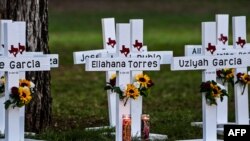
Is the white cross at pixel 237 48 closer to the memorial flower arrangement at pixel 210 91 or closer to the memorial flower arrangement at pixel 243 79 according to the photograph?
the memorial flower arrangement at pixel 243 79

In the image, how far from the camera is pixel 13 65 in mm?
11031

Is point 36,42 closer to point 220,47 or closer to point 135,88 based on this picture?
point 135,88

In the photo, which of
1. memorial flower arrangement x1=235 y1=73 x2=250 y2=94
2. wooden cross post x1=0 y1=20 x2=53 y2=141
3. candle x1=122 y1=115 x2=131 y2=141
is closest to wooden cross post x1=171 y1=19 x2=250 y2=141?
memorial flower arrangement x1=235 y1=73 x2=250 y2=94

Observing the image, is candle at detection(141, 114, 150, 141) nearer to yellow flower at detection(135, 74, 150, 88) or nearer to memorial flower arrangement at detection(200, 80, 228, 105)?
yellow flower at detection(135, 74, 150, 88)

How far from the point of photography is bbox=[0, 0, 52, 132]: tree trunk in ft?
42.2

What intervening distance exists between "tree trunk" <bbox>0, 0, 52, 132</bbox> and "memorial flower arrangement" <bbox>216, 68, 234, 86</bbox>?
2.11 m

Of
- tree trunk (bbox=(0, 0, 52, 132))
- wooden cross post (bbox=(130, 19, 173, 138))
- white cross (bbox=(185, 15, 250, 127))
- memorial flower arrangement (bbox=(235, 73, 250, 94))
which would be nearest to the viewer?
wooden cross post (bbox=(130, 19, 173, 138))

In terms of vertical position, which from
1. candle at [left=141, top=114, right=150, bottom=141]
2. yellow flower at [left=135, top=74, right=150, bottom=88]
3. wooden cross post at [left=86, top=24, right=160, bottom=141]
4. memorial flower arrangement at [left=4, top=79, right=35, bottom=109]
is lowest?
candle at [left=141, top=114, right=150, bottom=141]

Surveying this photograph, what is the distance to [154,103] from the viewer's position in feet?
55.4

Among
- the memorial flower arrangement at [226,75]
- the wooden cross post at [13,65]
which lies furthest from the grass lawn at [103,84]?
the wooden cross post at [13,65]

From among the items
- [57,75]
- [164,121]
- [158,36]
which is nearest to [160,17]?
[158,36]

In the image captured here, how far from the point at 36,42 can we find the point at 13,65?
6.13 feet

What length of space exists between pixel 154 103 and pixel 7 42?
20.1ft

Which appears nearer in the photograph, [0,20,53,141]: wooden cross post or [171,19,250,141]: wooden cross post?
[0,20,53,141]: wooden cross post
